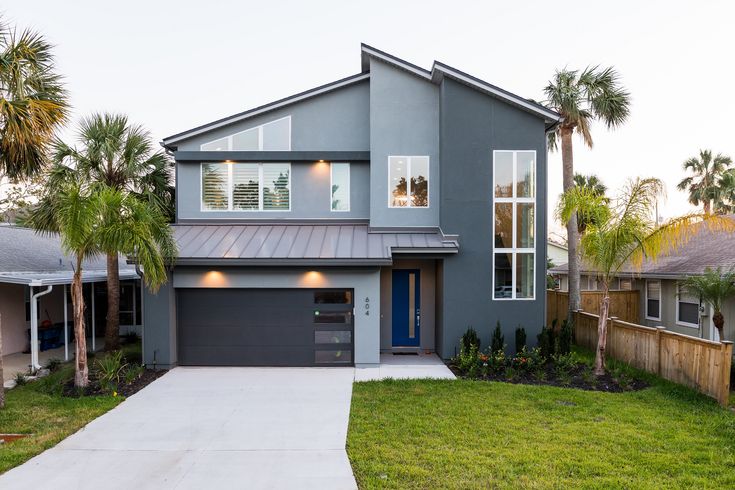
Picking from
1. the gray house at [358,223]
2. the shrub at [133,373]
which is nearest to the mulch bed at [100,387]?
the shrub at [133,373]

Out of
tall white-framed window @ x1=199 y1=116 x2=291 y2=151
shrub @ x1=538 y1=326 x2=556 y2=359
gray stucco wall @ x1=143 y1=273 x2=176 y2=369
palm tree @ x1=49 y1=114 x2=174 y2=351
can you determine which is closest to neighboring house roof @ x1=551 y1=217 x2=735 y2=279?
shrub @ x1=538 y1=326 x2=556 y2=359

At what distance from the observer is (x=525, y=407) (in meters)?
7.07

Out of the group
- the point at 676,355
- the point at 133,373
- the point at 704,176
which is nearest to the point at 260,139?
the point at 133,373

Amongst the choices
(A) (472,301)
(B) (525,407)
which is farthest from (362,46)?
(B) (525,407)

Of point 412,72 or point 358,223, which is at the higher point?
point 412,72

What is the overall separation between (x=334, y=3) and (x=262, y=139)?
33.8 feet

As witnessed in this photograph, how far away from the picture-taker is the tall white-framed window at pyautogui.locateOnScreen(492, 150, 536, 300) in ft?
34.8

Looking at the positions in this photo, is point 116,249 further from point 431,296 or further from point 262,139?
point 431,296

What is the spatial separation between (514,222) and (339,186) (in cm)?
498

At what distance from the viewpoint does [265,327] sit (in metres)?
10.2

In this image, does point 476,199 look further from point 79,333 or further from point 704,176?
point 704,176

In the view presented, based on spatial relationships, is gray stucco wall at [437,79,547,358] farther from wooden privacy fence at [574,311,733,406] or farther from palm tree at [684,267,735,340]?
palm tree at [684,267,735,340]

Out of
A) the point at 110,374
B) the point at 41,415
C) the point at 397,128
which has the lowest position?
the point at 41,415

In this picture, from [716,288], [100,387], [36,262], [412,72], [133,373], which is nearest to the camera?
[100,387]
